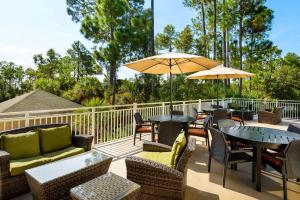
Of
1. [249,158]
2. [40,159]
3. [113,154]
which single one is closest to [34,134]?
[40,159]

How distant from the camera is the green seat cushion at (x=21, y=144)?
2949mm

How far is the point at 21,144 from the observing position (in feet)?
10.0

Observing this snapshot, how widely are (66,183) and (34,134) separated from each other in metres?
1.45

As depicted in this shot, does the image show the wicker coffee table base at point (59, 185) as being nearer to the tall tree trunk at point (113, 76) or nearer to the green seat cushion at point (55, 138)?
the green seat cushion at point (55, 138)

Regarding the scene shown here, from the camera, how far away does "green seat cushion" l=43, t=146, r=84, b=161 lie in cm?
315

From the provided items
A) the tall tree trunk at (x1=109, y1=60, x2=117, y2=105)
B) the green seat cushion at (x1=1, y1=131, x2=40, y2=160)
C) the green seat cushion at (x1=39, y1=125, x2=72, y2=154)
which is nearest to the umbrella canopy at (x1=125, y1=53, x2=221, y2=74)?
the green seat cushion at (x1=39, y1=125, x2=72, y2=154)

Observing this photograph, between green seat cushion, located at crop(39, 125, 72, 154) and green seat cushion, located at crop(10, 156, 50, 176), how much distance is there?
0.98 ft

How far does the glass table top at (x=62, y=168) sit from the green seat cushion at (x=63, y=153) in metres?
0.49

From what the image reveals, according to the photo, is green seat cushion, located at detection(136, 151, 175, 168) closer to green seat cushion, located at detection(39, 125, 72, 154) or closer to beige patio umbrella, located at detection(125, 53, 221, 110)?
green seat cushion, located at detection(39, 125, 72, 154)

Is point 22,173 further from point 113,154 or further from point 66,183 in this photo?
point 113,154

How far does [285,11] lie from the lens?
17.2m

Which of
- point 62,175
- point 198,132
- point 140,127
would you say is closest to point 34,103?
point 140,127

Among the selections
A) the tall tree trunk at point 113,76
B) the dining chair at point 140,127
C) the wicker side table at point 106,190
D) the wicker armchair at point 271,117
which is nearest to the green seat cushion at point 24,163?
the wicker side table at point 106,190

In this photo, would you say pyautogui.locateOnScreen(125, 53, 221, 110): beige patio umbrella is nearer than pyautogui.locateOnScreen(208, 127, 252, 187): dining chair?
No
